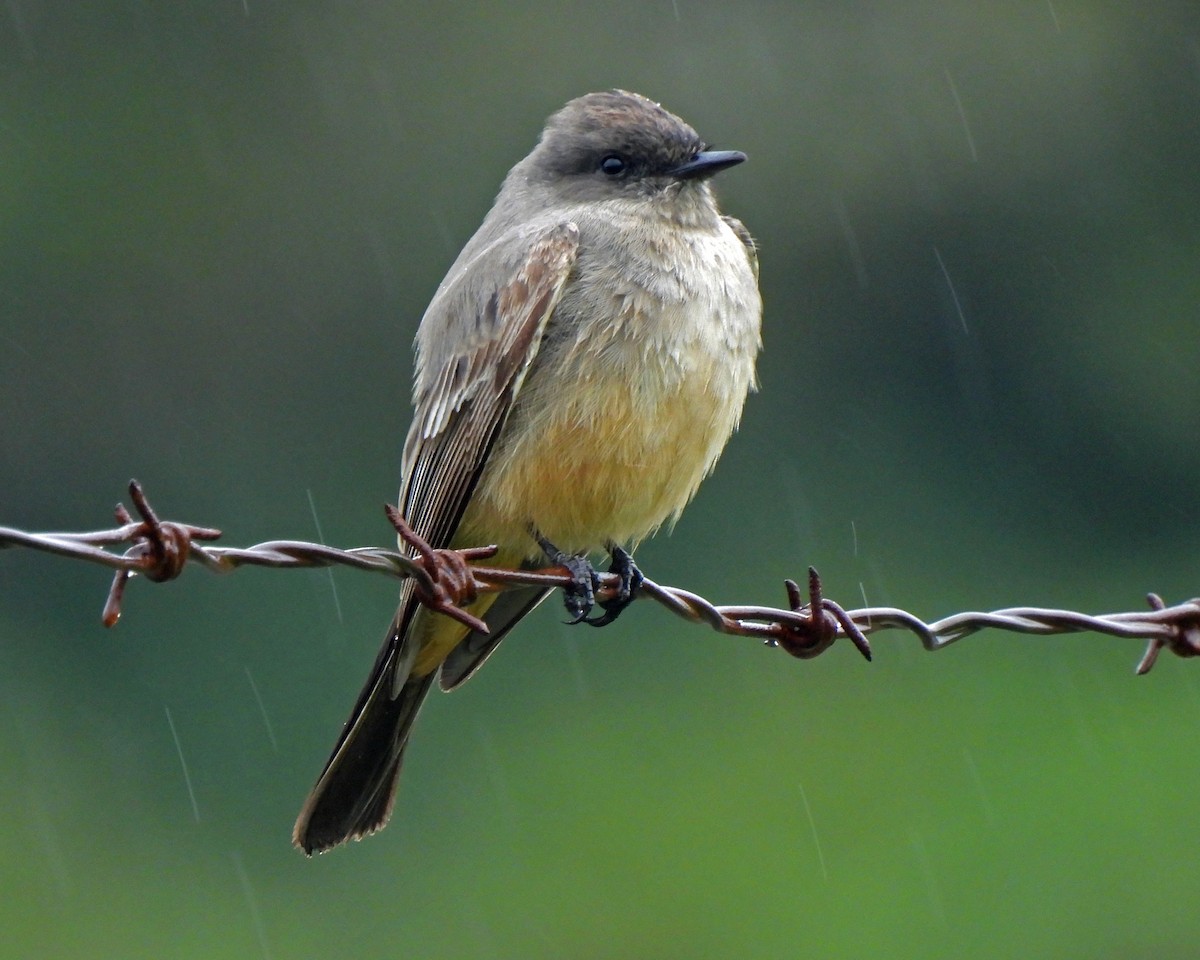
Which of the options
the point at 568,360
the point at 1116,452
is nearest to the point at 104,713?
the point at 1116,452

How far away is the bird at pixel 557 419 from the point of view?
4348 millimetres

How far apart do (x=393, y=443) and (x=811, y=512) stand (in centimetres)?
297

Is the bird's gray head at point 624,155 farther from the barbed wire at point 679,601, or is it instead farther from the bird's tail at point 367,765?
the barbed wire at point 679,601

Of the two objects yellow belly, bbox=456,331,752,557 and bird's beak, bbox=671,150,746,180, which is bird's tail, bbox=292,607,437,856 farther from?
bird's beak, bbox=671,150,746,180

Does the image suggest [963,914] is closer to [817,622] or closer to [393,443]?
[393,443]

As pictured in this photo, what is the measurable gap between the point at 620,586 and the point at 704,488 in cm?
816

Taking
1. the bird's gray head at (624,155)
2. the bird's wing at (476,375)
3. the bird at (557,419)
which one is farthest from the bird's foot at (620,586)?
the bird's gray head at (624,155)

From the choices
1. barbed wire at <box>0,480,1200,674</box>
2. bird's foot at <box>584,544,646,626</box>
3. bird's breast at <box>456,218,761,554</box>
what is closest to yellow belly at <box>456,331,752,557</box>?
bird's breast at <box>456,218,761,554</box>

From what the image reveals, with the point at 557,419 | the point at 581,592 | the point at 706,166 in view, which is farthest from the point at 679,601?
the point at 706,166

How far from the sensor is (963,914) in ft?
33.4

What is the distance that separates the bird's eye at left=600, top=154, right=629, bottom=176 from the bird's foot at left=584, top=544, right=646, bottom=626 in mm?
1093

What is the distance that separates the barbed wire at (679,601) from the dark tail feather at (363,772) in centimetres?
85

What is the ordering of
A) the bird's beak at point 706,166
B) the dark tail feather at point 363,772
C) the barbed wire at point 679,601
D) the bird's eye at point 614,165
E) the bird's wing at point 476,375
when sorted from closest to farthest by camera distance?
the barbed wire at point 679,601, the dark tail feather at point 363,772, the bird's wing at point 476,375, the bird's beak at point 706,166, the bird's eye at point 614,165

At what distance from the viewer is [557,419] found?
4.36 metres
